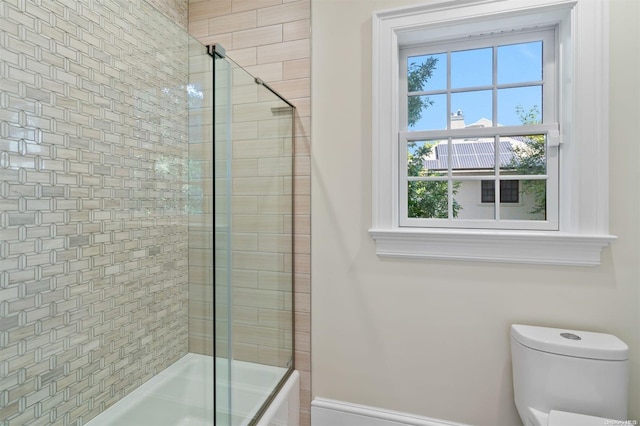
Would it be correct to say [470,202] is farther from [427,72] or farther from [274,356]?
[274,356]

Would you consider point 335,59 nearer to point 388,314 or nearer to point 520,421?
point 388,314

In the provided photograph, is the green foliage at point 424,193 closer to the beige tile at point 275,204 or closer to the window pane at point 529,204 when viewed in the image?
the window pane at point 529,204

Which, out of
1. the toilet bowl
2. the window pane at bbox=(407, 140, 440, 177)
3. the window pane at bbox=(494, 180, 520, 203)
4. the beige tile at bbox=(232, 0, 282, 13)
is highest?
the beige tile at bbox=(232, 0, 282, 13)

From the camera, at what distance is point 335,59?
157 centimetres

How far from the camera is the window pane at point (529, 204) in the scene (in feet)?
4.74

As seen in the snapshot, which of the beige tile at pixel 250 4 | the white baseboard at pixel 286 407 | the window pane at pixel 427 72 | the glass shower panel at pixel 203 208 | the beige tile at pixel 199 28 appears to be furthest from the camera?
the beige tile at pixel 199 28

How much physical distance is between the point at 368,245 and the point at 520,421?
959 mm

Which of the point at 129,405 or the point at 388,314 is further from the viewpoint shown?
the point at 388,314

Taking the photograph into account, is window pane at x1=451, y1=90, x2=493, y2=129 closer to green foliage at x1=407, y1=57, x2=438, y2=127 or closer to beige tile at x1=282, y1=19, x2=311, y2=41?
green foliage at x1=407, y1=57, x2=438, y2=127

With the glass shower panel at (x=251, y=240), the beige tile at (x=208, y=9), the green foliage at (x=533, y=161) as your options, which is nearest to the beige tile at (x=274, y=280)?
the glass shower panel at (x=251, y=240)

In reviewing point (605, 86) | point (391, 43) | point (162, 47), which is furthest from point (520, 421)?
point (162, 47)

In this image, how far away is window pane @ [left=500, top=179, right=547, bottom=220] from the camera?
4.74ft

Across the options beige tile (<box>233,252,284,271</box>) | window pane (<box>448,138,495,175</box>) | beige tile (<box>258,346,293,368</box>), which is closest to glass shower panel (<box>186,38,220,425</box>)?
beige tile (<box>233,252,284,271</box>)

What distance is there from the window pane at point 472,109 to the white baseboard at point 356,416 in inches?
53.0
